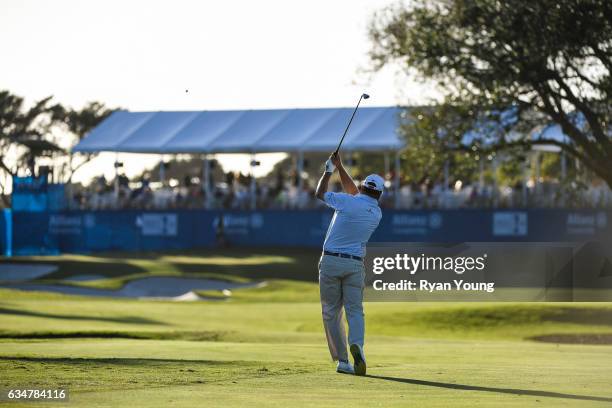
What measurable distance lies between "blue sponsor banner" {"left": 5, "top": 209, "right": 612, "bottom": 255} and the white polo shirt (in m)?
35.1

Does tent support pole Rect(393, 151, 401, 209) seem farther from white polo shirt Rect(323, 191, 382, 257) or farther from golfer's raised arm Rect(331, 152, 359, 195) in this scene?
white polo shirt Rect(323, 191, 382, 257)

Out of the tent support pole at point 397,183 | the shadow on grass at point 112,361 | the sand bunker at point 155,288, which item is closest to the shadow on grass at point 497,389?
the shadow on grass at point 112,361

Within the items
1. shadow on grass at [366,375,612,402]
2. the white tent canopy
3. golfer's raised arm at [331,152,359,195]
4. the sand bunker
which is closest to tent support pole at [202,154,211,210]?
the white tent canopy

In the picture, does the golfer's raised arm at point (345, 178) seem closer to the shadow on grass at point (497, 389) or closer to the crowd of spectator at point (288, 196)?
the shadow on grass at point (497, 389)

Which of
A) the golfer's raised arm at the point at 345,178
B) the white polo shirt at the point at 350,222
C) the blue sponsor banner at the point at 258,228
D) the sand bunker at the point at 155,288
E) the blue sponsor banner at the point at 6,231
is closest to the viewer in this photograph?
the white polo shirt at the point at 350,222

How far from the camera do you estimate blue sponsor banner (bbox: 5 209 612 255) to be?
4841 centimetres

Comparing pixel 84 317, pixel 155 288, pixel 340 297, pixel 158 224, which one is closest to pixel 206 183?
pixel 158 224

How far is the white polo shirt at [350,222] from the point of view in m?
13.2

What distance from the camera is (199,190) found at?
5656 centimetres

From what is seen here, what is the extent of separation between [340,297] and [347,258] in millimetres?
427

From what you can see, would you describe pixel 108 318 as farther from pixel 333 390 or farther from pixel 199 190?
pixel 199 190

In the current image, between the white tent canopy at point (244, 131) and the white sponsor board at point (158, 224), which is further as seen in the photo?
the white sponsor board at point (158, 224)

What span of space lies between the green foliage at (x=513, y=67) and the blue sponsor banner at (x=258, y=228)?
16.5 m

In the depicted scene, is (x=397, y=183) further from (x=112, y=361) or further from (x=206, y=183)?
(x=112, y=361)
